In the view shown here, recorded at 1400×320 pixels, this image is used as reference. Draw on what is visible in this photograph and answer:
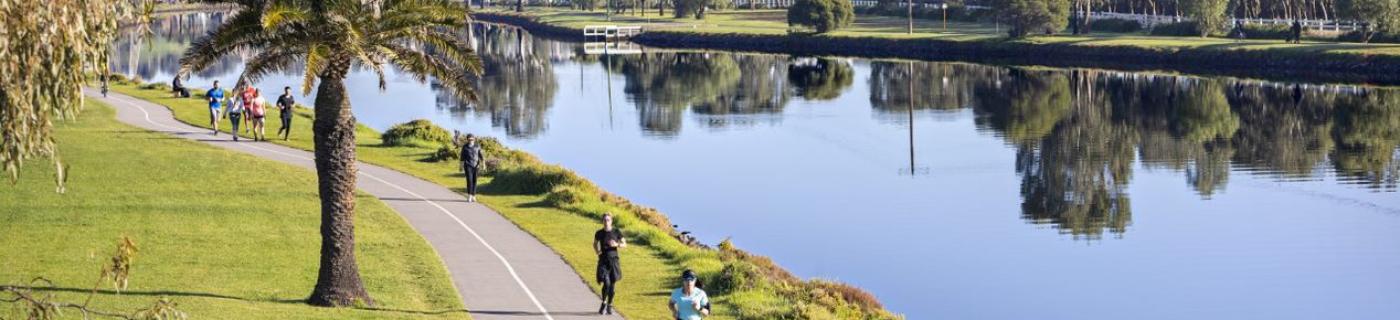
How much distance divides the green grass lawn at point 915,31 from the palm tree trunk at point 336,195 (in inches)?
2957

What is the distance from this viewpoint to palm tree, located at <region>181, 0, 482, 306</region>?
85.7 feet

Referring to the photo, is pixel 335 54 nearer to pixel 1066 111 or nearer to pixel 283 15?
pixel 283 15

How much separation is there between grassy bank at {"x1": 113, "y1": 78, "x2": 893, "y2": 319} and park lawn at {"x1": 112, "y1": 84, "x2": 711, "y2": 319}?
0.7 inches

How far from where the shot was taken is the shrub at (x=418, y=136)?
56.0 meters

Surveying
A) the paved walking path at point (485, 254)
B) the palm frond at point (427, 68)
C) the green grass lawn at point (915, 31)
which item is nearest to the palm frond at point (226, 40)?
the palm frond at point (427, 68)

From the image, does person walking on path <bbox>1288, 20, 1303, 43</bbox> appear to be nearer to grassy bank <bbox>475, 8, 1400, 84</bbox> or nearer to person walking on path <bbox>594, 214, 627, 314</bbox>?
grassy bank <bbox>475, 8, 1400, 84</bbox>

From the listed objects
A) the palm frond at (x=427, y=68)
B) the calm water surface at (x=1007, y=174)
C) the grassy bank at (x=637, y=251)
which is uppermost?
the palm frond at (x=427, y=68)

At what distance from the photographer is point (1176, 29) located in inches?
4724

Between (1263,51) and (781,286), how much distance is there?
75334 mm

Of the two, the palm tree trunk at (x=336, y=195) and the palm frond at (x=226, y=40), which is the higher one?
the palm frond at (x=226, y=40)

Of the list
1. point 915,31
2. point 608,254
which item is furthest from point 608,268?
point 915,31

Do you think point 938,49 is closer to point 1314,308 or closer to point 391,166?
point 391,166

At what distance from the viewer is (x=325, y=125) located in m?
27.3

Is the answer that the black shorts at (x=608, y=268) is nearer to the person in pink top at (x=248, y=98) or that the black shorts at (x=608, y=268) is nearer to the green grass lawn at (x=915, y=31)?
the person in pink top at (x=248, y=98)
